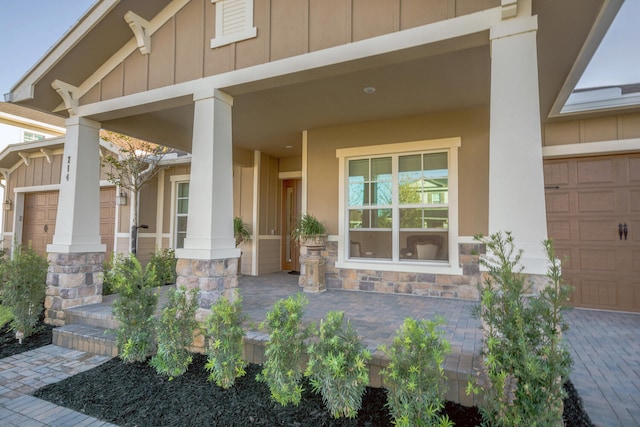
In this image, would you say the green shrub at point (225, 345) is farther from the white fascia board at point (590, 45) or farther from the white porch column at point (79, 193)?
the white fascia board at point (590, 45)

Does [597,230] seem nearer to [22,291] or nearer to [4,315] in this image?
[22,291]

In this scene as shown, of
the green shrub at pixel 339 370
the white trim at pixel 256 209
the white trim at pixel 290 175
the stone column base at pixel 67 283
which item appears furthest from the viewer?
the white trim at pixel 290 175

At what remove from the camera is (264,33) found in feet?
11.2

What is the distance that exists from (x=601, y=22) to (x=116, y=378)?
5.11 meters

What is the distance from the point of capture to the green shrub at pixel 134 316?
124 inches

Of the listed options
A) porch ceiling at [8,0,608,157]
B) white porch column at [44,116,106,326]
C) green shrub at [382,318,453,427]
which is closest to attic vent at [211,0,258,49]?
porch ceiling at [8,0,608,157]

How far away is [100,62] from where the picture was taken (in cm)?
425

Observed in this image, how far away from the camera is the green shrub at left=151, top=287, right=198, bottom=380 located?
2.87m

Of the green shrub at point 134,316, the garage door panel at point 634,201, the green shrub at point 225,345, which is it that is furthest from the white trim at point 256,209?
the garage door panel at point 634,201

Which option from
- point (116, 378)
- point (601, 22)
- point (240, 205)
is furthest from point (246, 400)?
point (240, 205)

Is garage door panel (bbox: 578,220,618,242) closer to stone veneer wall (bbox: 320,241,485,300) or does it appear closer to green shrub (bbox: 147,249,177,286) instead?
stone veneer wall (bbox: 320,241,485,300)

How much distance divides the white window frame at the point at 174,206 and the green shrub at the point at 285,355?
21.9 ft

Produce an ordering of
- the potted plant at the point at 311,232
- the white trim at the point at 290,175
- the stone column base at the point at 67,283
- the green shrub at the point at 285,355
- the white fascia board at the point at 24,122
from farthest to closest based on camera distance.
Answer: the white fascia board at the point at 24,122 → the white trim at the point at 290,175 → the potted plant at the point at 311,232 → the stone column base at the point at 67,283 → the green shrub at the point at 285,355

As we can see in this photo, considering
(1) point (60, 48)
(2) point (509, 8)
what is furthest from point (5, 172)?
(2) point (509, 8)
